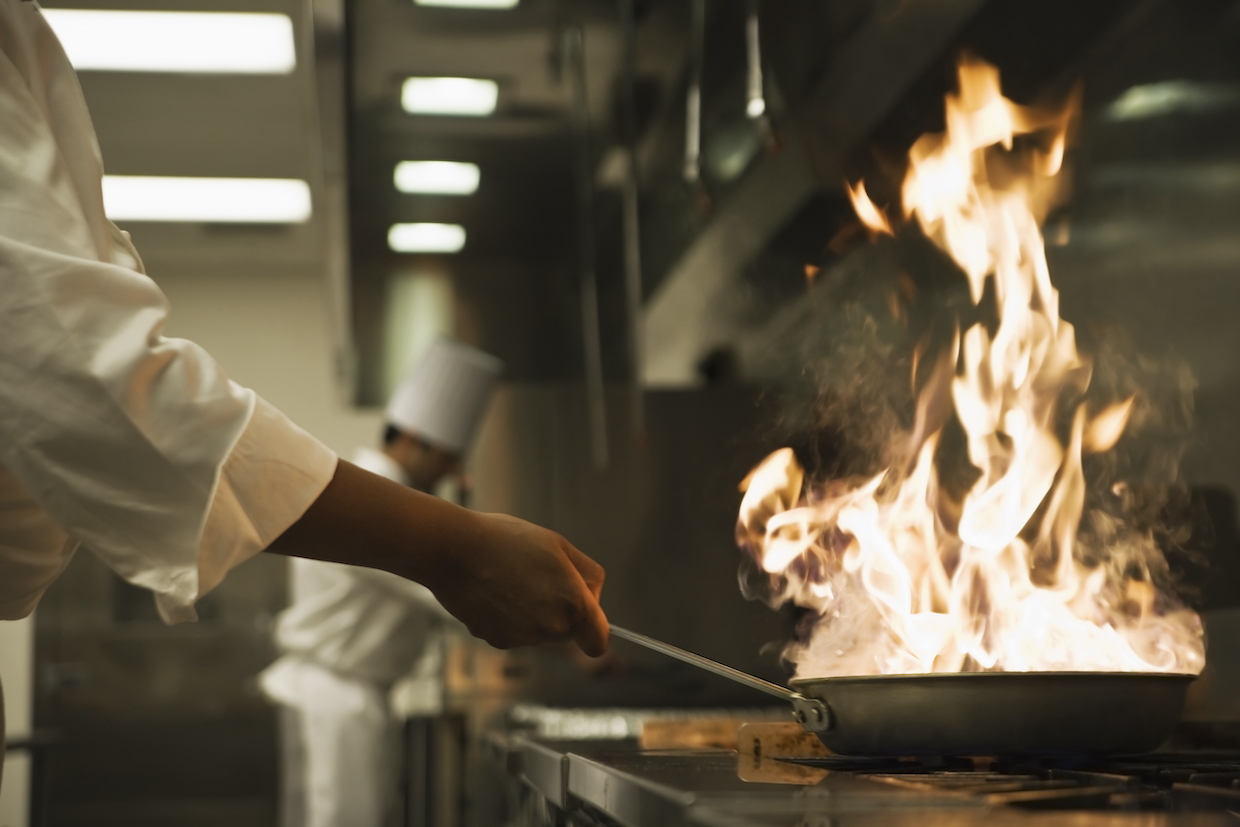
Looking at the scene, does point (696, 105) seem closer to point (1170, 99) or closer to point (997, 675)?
point (1170, 99)

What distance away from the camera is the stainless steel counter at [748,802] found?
56 centimetres

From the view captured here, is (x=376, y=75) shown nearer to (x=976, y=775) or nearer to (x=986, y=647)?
(x=986, y=647)

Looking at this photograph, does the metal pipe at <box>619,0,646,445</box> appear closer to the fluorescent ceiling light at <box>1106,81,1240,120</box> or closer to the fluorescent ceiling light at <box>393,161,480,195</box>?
the fluorescent ceiling light at <box>393,161,480,195</box>

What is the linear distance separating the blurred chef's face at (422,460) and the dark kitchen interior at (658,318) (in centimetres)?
25

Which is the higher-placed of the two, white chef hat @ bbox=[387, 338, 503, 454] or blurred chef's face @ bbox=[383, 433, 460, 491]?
white chef hat @ bbox=[387, 338, 503, 454]

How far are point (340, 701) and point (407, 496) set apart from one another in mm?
2473

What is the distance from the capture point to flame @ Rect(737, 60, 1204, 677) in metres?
1.13

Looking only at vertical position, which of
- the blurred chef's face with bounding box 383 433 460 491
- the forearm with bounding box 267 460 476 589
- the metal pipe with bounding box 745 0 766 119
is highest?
the metal pipe with bounding box 745 0 766 119

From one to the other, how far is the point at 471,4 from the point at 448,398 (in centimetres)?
135

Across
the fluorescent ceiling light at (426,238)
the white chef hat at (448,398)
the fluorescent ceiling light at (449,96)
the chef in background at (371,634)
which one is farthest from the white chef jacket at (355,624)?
the fluorescent ceiling light at (449,96)

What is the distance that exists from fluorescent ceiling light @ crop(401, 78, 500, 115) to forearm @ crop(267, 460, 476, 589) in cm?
160

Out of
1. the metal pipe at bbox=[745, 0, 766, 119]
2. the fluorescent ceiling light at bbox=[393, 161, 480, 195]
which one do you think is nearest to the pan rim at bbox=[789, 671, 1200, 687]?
the metal pipe at bbox=[745, 0, 766, 119]

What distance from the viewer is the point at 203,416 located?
0.82m

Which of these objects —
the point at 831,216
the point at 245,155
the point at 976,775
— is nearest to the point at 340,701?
the point at 831,216
